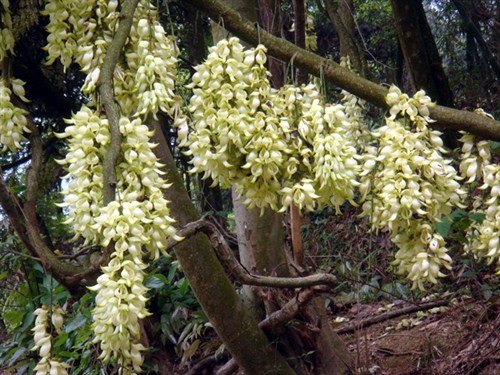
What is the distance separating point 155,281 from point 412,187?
358cm

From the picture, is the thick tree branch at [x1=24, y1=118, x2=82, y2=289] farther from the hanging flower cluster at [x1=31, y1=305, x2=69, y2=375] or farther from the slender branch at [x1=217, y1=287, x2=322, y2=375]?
the slender branch at [x1=217, y1=287, x2=322, y2=375]

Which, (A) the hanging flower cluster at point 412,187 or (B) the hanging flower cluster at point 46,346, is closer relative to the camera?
(A) the hanging flower cluster at point 412,187

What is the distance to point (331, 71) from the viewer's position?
7.98ft

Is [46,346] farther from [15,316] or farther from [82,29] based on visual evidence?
[15,316]

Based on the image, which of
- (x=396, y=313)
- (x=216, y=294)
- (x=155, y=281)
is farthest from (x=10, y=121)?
(x=396, y=313)

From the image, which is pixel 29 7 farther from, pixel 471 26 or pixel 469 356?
pixel 471 26

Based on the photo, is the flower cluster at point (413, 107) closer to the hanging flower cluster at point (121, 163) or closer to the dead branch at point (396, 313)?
the hanging flower cluster at point (121, 163)

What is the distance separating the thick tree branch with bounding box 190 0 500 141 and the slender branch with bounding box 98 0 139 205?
536mm

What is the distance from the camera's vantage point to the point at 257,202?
2.00 m

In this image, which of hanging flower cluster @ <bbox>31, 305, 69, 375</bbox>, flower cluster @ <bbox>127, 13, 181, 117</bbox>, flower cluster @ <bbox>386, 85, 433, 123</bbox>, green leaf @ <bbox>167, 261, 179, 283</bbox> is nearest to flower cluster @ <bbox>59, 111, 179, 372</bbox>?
flower cluster @ <bbox>127, 13, 181, 117</bbox>

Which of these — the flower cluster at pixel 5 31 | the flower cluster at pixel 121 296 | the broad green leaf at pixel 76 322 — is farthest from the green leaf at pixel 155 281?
the flower cluster at pixel 121 296

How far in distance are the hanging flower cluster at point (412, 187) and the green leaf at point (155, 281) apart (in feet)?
10.6

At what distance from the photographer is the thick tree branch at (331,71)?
2279 mm

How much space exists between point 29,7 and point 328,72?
107 cm
